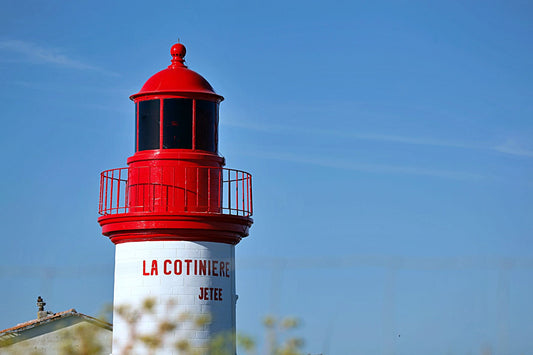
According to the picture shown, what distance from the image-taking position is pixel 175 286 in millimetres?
19656

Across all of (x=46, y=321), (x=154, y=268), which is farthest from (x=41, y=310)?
(x=154, y=268)

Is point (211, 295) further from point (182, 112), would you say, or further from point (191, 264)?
point (182, 112)

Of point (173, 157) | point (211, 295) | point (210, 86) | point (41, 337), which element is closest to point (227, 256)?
point (211, 295)

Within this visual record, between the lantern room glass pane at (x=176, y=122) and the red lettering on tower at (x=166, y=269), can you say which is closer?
the red lettering on tower at (x=166, y=269)

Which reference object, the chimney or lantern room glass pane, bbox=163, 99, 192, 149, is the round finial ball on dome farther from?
the chimney

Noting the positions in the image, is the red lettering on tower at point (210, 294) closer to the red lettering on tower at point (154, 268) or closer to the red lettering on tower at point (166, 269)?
the red lettering on tower at point (166, 269)

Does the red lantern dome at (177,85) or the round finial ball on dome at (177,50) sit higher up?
the round finial ball on dome at (177,50)

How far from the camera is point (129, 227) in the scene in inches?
784

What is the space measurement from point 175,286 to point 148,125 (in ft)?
11.3

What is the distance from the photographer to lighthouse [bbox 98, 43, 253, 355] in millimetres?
19688

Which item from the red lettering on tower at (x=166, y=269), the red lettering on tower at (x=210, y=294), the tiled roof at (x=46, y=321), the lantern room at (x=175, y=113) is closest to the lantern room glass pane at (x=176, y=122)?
the lantern room at (x=175, y=113)

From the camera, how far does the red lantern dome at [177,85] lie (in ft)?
66.8

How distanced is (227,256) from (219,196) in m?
1.27

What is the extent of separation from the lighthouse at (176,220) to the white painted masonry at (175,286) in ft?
0.07
